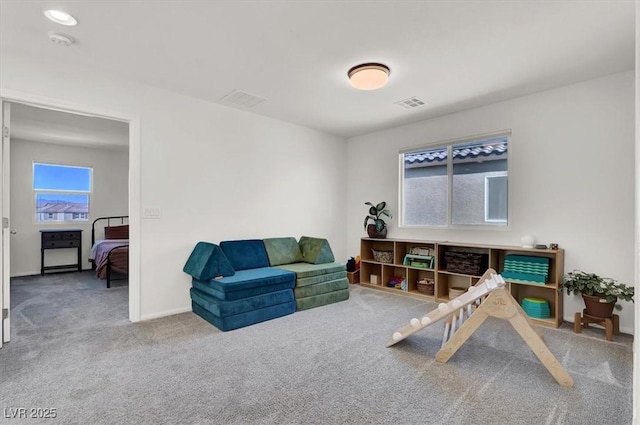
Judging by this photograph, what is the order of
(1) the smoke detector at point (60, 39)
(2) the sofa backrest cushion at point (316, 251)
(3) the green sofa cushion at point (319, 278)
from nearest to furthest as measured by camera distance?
(1) the smoke detector at point (60, 39)
(3) the green sofa cushion at point (319, 278)
(2) the sofa backrest cushion at point (316, 251)

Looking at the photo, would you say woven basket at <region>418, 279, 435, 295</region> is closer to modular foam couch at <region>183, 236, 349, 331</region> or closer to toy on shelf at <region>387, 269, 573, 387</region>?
modular foam couch at <region>183, 236, 349, 331</region>

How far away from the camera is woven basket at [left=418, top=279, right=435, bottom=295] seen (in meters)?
4.26

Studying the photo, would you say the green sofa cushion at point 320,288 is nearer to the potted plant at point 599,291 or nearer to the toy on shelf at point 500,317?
the toy on shelf at point 500,317

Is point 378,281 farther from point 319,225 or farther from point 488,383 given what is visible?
point 488,383

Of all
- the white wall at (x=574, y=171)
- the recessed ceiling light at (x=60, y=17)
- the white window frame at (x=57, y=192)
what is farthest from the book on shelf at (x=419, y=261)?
the white window frame at (x=57, y=192)

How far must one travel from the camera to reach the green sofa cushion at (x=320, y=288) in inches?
146

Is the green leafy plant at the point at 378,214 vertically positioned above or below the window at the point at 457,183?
below

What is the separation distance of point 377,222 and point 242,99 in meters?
2.59

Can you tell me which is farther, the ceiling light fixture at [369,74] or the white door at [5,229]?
the ceiling light fixture at [369,74]

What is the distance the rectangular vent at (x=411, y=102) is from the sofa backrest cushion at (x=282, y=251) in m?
2.36

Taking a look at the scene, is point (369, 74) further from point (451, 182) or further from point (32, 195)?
point (32, 195)

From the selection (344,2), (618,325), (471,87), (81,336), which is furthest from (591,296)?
(81,336)

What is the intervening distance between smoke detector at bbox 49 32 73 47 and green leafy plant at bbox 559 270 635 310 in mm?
4921

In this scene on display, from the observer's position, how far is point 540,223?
139 inches
